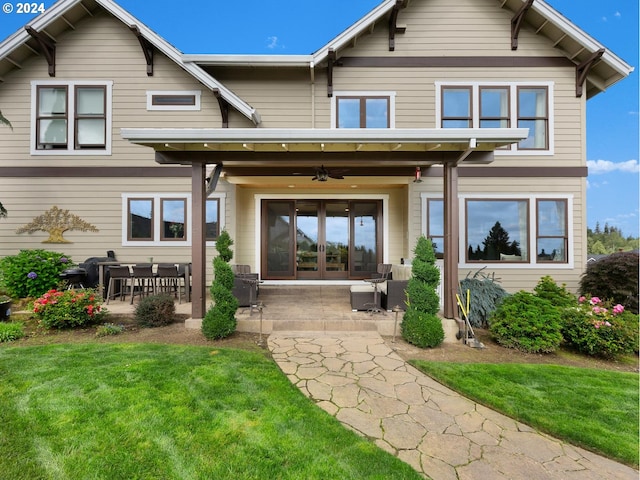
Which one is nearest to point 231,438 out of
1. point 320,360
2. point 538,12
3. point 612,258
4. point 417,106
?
point 320,360

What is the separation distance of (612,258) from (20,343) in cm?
1116

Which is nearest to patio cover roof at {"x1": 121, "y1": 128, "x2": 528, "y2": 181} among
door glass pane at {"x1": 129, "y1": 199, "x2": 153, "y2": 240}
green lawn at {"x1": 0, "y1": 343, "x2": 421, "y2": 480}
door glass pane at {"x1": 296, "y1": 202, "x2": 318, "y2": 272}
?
green lawn at {"x1": 0, "y1": 343, "x2": 421, "y2": 480}

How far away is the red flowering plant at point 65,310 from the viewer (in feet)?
16.4

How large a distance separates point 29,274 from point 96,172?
2893 mm

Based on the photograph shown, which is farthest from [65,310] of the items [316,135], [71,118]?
[71,118]

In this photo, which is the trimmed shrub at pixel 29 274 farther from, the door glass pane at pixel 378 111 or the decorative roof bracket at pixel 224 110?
the door glass pane at pixel 378 111

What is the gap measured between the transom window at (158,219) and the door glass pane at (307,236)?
2174mm

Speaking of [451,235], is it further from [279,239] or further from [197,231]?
[279,239]

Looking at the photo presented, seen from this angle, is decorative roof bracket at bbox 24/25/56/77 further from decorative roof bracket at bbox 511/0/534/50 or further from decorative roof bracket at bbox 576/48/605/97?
decorative roof bracket at bbox 576/48/605/97

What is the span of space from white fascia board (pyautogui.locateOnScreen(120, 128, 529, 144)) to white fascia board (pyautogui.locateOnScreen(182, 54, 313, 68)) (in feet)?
13.8

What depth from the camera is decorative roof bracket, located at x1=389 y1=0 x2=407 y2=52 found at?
7422 millimetres

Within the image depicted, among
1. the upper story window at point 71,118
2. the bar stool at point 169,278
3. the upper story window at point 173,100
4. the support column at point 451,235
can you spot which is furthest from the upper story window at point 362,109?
the upper story window at point 71,118

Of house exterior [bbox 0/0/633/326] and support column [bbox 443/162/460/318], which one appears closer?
support column [bbox 443/162/460/318]

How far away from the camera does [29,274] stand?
6305mm
